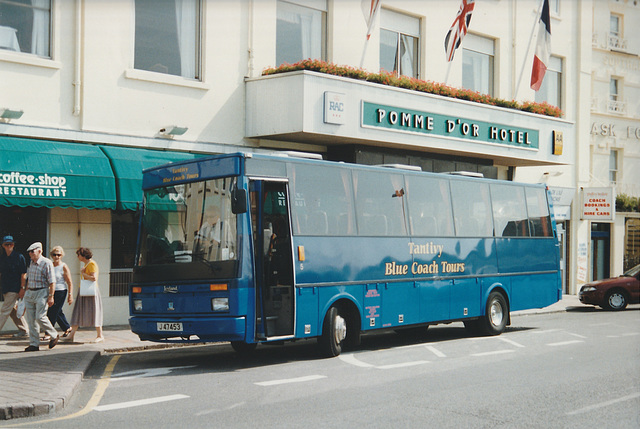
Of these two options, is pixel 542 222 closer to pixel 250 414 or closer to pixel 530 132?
pixel 530 132

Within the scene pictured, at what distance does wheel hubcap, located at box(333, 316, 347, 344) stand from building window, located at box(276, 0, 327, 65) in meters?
9.09

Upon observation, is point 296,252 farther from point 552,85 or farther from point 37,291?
point 552,85

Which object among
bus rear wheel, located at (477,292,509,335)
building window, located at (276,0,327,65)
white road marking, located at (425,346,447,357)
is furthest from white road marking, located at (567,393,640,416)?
building window, located at (276,0,327,65)

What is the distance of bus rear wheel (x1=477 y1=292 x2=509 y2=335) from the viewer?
1575 centimetres

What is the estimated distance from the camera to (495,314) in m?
16.1

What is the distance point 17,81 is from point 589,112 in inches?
884

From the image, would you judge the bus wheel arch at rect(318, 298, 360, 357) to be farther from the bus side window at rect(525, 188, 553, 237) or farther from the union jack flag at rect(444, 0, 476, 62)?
the union jack flag at rect(444, 0, 476, 62)

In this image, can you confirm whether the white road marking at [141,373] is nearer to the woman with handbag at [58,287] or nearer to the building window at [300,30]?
the woman with handbag at [58,287]

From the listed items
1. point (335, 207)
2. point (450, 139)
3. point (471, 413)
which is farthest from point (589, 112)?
point (471, 413)

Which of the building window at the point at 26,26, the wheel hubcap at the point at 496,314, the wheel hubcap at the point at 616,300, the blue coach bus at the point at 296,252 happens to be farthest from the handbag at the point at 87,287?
the wheel hubcap at the point at 616,300

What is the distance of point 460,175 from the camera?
1574cm

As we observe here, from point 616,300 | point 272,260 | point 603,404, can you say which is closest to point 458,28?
point 616,300

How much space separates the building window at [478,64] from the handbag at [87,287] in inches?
587

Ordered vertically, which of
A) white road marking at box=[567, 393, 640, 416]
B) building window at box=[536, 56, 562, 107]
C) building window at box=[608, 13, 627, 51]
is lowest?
white road marking at box=[567, 393, 640, 416]
